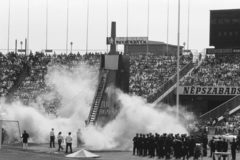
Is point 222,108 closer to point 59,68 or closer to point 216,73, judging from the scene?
point 216,73

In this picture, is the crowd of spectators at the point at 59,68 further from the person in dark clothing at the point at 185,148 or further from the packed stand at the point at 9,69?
the person in dark clothing at the point at 185,148

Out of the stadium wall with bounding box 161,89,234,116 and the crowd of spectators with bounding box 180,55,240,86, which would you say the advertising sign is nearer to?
the crowd of spectators with bounding box 180,55,240,86

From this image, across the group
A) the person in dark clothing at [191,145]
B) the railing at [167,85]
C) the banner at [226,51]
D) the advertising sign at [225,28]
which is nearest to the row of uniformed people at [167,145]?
the person in dark clothing at [191,145]

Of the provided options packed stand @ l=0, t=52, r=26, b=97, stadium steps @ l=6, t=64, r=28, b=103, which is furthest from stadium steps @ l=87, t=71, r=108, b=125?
packed stand @ l=0, t=52, r=26, b=97

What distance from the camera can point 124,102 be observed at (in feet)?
138

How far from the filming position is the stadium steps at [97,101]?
41.6 meters

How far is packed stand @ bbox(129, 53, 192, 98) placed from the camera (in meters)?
55.7

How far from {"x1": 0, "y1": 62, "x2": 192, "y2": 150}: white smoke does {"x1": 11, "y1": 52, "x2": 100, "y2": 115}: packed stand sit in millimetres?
1208

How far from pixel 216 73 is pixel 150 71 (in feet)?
22.5

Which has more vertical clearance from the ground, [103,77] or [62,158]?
[103,77]

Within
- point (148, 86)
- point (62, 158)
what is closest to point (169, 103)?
point (148, 86)

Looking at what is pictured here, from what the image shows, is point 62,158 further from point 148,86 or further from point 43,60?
point 43,60

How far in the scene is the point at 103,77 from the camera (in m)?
43.5

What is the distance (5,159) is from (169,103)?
2359 centimetres
